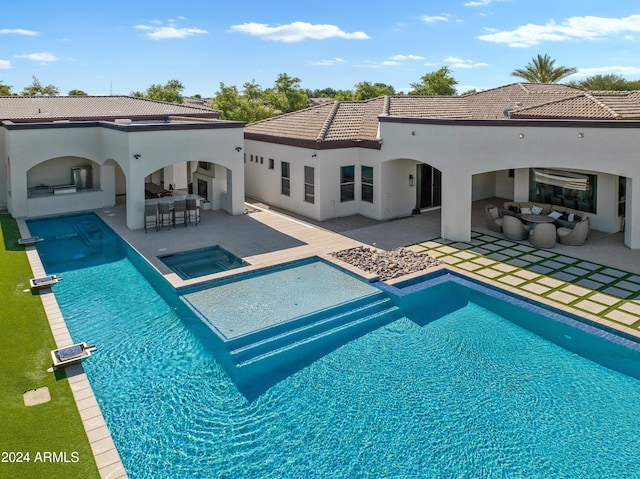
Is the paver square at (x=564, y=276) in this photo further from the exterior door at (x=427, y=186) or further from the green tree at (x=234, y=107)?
the green tree at (x=234, y=107)

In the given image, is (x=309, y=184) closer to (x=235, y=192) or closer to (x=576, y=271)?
→ (x=235, y=192)

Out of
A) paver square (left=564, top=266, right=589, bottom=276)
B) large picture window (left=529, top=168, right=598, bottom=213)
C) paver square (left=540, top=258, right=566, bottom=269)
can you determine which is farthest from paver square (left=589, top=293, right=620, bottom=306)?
large picture window (left=529, top=168, right=598, bottom=213)

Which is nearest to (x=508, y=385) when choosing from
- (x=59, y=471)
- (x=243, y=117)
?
(x=59, y=471)

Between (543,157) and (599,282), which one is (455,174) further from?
(599,282)

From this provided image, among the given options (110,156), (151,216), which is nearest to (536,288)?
(151,216)

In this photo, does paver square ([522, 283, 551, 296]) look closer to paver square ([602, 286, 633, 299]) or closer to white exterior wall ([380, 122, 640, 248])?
paver square ([602, 286, 633, 299])

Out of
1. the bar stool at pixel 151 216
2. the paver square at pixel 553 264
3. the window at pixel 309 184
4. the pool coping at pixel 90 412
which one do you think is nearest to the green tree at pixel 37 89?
the bar stool at pixel 151 216
